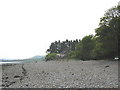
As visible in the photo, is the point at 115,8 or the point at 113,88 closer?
the point at 113,88

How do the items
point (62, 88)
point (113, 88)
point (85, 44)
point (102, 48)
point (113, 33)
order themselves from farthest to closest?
point (85, 44) → point (102, 48) → point (113, 33) → point (62, 88) → point (113, 88)

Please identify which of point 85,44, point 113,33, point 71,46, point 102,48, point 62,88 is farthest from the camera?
point 71,46

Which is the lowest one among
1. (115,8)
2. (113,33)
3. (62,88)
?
(62,88)

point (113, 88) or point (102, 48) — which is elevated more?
point (102, 48)

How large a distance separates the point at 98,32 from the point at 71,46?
94088mm

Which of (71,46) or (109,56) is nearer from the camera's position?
(109,56)

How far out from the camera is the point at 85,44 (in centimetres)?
5756

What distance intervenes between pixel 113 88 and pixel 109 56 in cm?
2823

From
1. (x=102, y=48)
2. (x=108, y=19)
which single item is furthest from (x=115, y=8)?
(x=102, y=48)

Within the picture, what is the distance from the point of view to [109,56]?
37375 mm

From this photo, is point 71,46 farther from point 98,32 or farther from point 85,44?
point 98,32

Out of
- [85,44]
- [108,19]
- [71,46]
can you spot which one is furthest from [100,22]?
[71,46]

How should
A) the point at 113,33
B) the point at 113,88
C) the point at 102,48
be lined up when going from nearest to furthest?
the point at 113,88 → the point at 113,33 → the point at 102,48

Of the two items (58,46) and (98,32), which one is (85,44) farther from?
(58,46)
